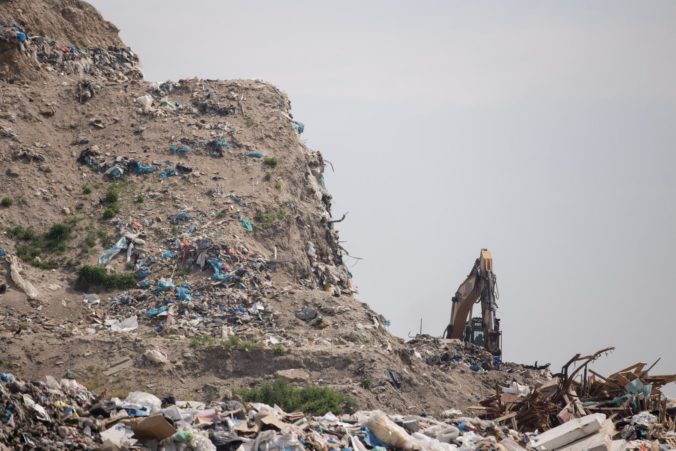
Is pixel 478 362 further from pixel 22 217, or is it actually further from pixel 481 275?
pixel 22 217

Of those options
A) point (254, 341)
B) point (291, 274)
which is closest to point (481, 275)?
point (291, 274)

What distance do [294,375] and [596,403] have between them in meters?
6.20

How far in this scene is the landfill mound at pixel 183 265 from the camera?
24422mm

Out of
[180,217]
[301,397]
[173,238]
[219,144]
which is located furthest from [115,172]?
[301,397]

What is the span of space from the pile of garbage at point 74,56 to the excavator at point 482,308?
11.3 metres

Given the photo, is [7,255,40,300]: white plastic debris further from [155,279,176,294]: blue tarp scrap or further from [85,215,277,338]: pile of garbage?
[155,279,176,294]: blue tarp scrap

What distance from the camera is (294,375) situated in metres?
25.2

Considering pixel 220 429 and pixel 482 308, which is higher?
pixel 482 308

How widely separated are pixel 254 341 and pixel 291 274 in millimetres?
3980

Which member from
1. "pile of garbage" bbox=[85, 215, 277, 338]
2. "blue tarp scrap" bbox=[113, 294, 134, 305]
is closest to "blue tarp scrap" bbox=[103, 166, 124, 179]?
"pile of garbage" bbox=[85, 215, 277, 338]

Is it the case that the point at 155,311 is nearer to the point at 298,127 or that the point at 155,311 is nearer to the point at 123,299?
the point at 123,299

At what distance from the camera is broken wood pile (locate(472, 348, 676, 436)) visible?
826 inches

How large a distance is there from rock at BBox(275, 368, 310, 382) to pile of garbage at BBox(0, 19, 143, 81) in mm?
13916

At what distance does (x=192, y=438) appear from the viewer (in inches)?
632
